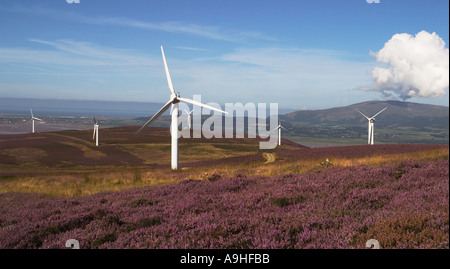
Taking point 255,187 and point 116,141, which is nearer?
point 255,187

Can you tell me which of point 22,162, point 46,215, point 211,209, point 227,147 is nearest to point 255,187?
point 211,209

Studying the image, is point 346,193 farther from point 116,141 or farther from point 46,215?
point 116,141

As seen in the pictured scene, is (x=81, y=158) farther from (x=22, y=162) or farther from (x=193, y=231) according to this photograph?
(x=193, y=231)

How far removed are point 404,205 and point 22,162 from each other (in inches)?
3347

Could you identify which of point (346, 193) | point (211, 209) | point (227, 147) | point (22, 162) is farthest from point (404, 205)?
point (227, 147)

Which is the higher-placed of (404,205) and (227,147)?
(404,205)

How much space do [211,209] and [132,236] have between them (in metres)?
3.30

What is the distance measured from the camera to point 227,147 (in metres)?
115

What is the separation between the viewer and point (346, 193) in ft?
41.0

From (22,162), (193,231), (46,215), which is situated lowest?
(22,162)
